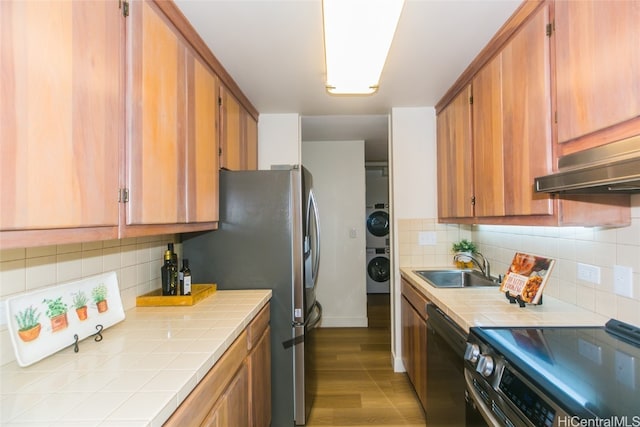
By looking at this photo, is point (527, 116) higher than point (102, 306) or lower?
higher

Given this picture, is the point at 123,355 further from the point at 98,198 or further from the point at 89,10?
the point at 89,10

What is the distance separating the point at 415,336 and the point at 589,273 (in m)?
1.15

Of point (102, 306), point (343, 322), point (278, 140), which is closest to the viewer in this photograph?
point (102, 306)

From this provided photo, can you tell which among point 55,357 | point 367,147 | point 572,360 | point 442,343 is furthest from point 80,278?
point 367,147

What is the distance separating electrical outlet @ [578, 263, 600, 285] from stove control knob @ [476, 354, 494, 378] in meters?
0.79

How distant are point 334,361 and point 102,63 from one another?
2.90m

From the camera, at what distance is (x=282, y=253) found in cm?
198

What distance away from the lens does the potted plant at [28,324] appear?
101cm

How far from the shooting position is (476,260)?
8.28ft

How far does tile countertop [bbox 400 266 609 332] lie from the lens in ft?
4.46

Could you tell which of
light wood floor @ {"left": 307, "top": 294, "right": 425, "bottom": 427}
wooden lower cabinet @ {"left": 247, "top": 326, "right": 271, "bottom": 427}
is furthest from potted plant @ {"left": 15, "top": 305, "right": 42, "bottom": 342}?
light wood floor @ {"left": 307, "top": 294, "right": 425, "bottom": 427}

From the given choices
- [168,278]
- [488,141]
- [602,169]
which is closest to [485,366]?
[602,169]

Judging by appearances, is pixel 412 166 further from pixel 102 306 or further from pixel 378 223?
pixel 378 223

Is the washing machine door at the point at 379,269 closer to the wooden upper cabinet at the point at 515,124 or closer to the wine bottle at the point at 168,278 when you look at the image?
the wooden upper cabinet at the point at 515,124
